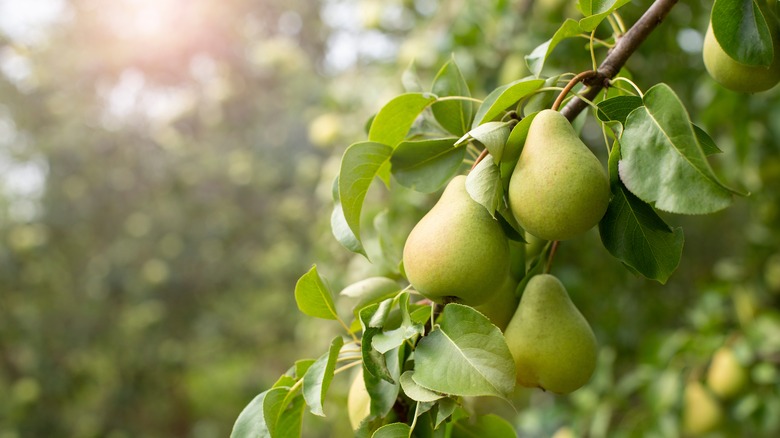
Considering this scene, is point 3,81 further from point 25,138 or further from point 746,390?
point 746,390

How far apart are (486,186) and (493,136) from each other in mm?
35

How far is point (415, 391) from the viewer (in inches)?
17.7

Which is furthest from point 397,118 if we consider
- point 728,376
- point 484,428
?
point 728,376

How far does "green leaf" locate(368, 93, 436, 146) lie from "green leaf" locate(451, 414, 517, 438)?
0.23 metres

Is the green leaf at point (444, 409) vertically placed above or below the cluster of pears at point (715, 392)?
above

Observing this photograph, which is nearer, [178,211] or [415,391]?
[415,391]

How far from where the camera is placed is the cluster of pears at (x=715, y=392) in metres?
1.31

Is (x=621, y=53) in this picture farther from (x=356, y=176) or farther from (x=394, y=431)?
(x=394, y=431)

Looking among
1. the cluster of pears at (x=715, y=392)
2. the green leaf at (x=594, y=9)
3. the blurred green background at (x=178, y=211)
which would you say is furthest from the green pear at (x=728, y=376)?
the green leaf at (x=594, y=9)

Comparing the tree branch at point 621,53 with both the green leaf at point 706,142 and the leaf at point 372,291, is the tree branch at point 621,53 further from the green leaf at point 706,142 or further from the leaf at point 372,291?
the leaf at point 372,291

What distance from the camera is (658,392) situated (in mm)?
1407

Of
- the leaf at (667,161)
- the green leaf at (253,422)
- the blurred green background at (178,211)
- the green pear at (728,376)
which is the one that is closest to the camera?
the leaf at (667,161)

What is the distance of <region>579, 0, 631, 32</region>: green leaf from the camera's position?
497 millimetres

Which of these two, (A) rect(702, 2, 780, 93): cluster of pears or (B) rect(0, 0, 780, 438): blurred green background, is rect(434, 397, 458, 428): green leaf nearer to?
A: (A) rect(702, 2, 780, 93): cluster of pears
